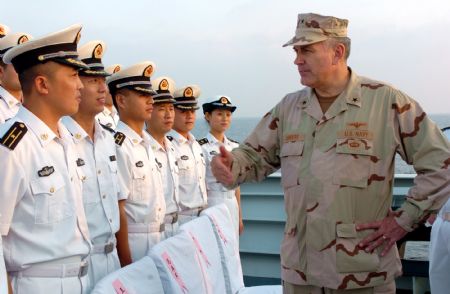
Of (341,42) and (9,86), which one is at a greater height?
(341,42)

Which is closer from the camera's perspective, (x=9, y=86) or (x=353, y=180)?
(x=353, y=180)

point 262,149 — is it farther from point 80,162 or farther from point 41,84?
point 41,84

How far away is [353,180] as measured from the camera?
2592mm

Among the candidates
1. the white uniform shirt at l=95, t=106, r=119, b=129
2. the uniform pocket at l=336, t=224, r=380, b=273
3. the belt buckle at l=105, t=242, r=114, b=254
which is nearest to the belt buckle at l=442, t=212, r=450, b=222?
the uniform pocket at l=336, t=224, r=380, b=273

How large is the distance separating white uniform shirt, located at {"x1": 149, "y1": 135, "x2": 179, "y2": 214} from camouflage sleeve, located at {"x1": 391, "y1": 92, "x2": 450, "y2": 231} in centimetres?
246

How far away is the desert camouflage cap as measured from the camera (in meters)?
2.73

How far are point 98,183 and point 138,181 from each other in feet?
2.56

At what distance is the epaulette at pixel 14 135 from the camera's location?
7.91 feet

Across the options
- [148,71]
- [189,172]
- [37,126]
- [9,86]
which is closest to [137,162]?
[148,71]

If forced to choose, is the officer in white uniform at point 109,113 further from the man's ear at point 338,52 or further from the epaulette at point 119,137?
the man's ear at point 338,52

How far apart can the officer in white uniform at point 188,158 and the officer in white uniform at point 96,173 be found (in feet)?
5.86

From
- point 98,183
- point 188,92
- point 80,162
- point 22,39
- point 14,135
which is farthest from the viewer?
point 188,92

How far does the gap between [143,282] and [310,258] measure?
2.81ft

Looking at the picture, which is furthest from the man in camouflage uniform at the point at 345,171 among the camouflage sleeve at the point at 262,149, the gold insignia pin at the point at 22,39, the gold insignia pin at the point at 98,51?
the gold insignia pin at the point at 22,39
